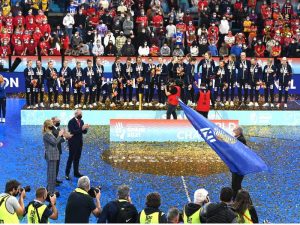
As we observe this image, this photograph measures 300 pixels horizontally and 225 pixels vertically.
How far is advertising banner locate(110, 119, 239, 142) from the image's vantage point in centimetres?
2120

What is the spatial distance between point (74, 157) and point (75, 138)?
1.79 ft

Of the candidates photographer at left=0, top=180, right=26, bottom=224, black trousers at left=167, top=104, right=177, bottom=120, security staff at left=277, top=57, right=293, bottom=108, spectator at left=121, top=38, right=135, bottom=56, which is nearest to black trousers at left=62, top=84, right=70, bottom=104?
black trousers at left=167, top=104, right=177, bottom=120

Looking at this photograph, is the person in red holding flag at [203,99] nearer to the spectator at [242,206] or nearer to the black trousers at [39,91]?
the black trousers at [39,91]

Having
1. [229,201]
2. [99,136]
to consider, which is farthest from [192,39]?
[229,201]

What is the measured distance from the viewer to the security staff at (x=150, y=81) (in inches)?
989

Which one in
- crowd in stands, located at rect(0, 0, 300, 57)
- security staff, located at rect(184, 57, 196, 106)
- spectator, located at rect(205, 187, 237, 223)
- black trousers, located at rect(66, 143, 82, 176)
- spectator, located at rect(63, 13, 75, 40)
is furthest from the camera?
spectator, located at rect(63, 13, 75, 40)

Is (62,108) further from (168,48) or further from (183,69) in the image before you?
(168,48)

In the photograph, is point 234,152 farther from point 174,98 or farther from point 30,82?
point 30,82

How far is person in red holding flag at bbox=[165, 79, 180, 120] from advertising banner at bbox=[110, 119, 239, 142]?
1125mm

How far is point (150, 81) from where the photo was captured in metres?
25.4

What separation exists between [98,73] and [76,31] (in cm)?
643

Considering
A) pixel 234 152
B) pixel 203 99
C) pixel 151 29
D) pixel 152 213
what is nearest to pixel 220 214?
pixel 152 213

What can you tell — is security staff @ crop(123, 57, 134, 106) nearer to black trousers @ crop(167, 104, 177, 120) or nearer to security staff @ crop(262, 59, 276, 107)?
black trousers @ crop(167, 104, 177, 120)

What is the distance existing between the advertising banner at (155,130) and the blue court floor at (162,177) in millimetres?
574
